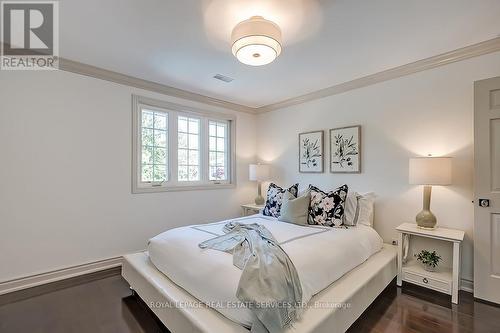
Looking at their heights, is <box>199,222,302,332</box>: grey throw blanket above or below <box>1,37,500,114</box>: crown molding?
below

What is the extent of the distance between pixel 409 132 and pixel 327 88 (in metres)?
1.29

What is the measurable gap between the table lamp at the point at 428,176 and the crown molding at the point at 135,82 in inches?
118

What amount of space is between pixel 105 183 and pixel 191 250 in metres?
1.78

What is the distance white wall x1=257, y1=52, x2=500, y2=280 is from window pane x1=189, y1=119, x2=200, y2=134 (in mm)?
1826

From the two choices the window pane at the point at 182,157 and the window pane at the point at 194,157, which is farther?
the window pane at the point at 194,157

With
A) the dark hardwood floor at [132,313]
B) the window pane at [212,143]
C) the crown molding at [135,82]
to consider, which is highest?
the crown molding at [135,82]

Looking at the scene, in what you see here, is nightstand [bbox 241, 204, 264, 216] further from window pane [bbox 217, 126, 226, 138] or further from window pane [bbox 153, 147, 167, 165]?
window pane [bbox 153, 147, 167, 165]

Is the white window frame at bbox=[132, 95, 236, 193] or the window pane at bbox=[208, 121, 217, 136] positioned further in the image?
the window pane at bbox=[208, 121, 217, 136]

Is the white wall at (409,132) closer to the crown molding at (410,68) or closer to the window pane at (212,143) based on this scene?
the crown molding at (410,68)

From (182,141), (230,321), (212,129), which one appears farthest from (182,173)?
(230,321)

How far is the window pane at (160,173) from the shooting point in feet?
11.6

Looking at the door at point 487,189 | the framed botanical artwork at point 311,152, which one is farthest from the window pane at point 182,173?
the door at point 487,189

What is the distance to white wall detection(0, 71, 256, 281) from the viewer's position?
97.4 inches
